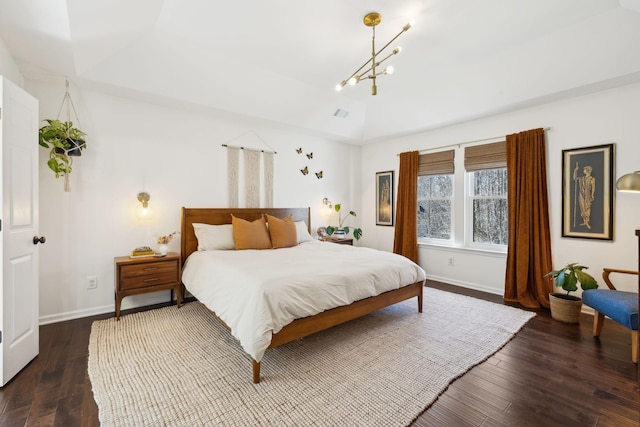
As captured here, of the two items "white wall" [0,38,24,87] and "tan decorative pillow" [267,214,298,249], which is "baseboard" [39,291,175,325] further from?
"white wall" [0,38,24,87]

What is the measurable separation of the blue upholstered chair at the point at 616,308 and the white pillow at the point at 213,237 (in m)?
3.82

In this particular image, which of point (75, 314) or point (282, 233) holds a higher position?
point (282, 233)

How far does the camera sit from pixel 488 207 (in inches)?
164

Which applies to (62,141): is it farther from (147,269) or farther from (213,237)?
(213,237)

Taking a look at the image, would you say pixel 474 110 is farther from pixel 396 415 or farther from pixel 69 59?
pixel 69 59

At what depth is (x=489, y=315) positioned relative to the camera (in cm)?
314

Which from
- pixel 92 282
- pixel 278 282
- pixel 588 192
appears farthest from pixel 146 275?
pixel 588 192

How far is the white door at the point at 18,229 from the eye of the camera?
1895mm

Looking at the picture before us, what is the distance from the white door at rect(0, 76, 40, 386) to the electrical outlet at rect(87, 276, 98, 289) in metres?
0.94

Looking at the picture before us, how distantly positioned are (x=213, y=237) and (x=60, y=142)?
1.76 metres

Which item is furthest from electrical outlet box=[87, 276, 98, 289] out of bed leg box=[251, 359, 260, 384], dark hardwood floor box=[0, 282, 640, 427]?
bed leg box=[251, 359, 260, 384]

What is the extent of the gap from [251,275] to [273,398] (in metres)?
0.87

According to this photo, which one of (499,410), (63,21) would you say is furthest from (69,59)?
(499,410)

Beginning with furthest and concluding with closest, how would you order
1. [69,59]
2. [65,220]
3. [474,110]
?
[474,110] < [65,220] < [69,59]
